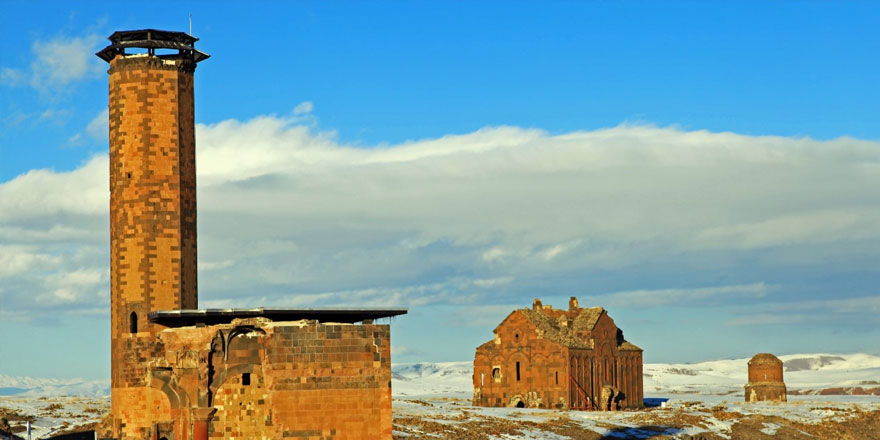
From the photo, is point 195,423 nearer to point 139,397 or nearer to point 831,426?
point 139,397

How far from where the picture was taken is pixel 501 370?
277 ft

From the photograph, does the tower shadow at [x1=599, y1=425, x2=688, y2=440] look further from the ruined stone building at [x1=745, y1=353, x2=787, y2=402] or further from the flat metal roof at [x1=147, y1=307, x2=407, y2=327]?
the ruined stone building at [x1=745, y1=353, x2=787, y2=402]

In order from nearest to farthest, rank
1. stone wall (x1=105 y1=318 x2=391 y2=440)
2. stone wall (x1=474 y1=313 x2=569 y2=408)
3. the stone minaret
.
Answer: stone wall (x1=105 y1=318 x2=391 y2=440) → the stone minaret → stone wall (x1=474 y1=313 x2=569 y2=408)

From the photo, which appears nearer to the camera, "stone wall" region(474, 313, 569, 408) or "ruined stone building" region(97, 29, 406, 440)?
"ruined stone building" region(97, 29, 406, 440)

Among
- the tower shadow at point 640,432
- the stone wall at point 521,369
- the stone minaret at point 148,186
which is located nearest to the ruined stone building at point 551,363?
the stone wall at point 521,369

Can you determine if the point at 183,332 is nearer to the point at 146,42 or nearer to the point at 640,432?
the point at 146,42

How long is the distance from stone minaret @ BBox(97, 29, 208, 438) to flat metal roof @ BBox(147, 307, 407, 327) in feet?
6.48

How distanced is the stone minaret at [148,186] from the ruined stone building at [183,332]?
1.5 inches

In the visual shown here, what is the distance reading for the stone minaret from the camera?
135 feet

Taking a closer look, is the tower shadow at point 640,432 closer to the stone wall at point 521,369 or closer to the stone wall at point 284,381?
the stone wall at point 521,369

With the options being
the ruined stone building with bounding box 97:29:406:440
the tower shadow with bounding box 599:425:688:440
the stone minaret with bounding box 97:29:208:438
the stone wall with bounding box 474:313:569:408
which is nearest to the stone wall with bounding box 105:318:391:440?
Result: the ruined stone building with bounding box 97:29:406:440

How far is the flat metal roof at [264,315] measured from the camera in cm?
3566

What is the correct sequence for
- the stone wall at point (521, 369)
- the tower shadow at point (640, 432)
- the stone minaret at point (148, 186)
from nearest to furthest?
the stone minaret at point (148, 186) → the tower shadow at point (640, 432) → the stone wall at point (521, 369)

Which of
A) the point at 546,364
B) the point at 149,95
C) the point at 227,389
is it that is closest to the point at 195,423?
the point at 227,389
